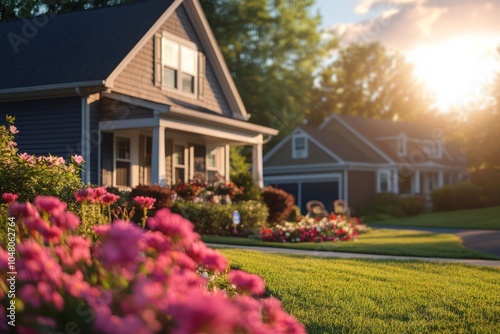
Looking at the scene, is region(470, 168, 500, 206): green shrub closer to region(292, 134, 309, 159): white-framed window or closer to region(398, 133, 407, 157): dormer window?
region(398, 133, 407, 157): dormer window

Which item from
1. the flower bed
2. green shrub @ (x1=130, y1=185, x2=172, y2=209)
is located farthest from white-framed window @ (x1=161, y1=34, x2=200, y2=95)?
the flower bed

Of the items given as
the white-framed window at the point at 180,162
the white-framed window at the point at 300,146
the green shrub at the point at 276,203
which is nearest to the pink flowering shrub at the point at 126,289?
the white-framed window at the point at 180,162

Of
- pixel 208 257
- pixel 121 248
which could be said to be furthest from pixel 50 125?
pixel 121 248

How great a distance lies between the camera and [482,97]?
110ft

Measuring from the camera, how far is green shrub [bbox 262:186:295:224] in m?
21.1

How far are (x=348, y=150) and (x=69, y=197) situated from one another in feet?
108

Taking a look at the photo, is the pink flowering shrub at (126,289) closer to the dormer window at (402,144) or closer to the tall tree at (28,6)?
the tall tree at (28,6)

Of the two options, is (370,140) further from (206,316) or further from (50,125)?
(206,316)

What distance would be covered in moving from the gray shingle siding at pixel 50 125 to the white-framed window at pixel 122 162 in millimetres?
1512

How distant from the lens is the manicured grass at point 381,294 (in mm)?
6684

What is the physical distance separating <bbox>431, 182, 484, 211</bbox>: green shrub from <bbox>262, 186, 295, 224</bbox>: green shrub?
64.5ft

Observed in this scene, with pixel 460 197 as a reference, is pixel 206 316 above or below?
below

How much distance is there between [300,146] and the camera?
39.4 meters

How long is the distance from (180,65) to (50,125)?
4983 millimetres
